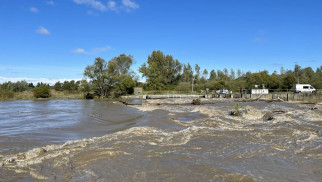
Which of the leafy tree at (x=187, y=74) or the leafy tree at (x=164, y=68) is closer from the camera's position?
the leafy tree at (x=164, y=68)

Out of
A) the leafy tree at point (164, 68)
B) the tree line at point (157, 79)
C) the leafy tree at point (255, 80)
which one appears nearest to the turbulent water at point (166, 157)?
the tree line at point (157, 79)

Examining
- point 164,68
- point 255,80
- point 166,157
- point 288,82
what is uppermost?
point 164,68

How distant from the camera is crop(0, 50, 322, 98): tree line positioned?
5216 cm

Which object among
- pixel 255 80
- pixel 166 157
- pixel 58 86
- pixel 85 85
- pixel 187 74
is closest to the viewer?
pixel 166 157

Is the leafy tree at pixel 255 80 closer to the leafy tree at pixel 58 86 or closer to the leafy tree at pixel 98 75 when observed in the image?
the leafy tree at pixel 98 75

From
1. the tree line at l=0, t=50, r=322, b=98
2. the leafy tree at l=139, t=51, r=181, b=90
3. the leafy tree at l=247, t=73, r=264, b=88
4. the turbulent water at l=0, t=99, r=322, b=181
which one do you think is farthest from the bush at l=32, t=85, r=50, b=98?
the leafy tree at l=247, t=73, r=264, b=88

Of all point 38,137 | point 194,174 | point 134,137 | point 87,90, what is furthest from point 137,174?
point 87,90

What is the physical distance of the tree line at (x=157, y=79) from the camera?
171ft

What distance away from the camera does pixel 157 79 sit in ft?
215

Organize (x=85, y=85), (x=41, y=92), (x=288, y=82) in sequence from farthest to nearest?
1. (x=288, y=82)
2. (x=85, y=85)
3. (x=41, y=92)

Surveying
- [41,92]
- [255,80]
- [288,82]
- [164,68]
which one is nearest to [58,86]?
[41,92]

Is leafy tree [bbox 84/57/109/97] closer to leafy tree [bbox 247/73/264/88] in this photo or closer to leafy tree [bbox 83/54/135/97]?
leafy tree [bbox 83/54/135/97]

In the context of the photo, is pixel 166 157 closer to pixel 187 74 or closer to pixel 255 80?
pixel 255 80

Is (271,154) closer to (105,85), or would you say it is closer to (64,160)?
(64,160)
